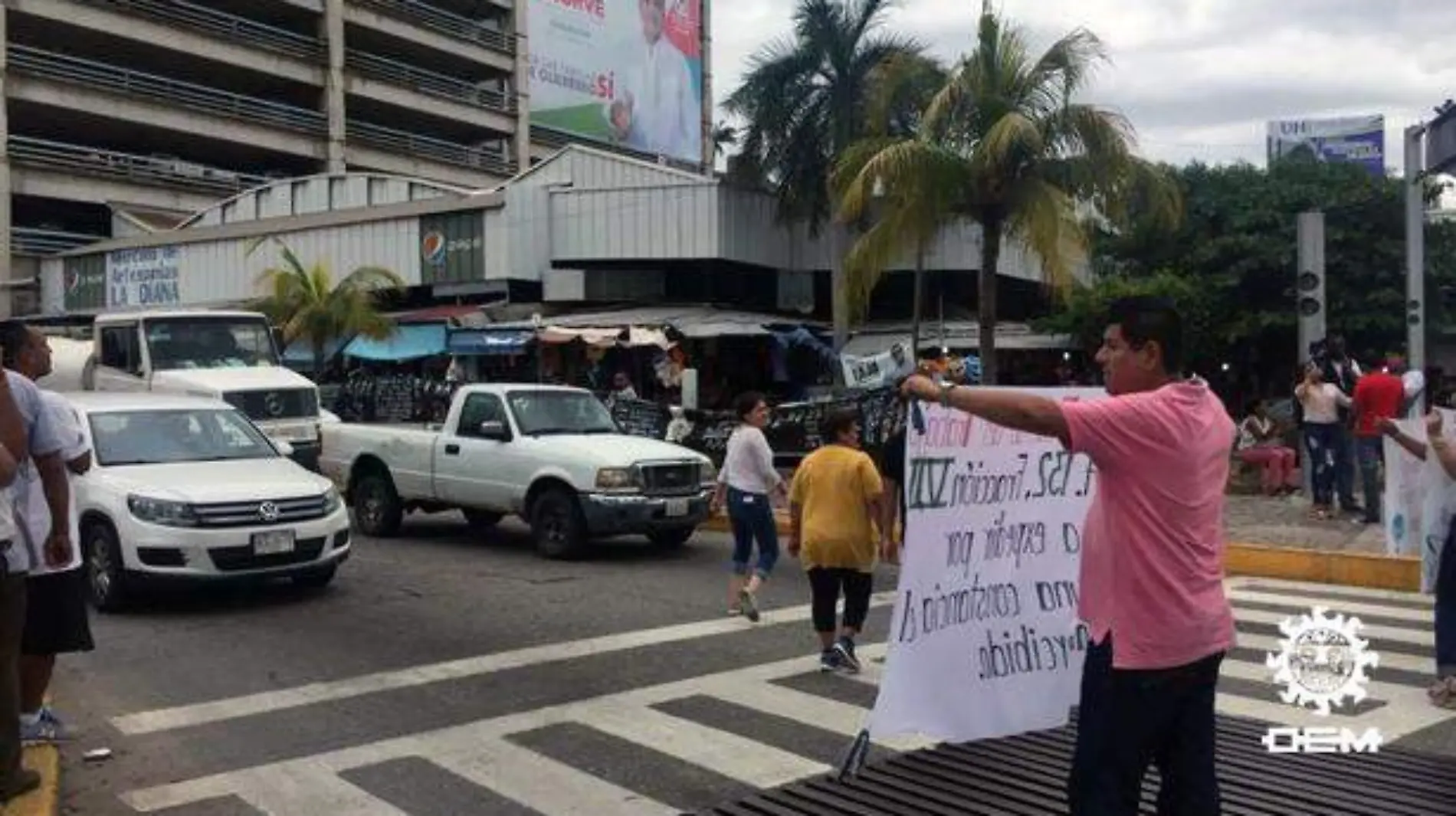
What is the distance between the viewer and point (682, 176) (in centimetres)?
3017

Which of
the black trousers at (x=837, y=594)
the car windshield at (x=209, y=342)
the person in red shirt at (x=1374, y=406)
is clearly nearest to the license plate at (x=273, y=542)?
the black trousers at (x=837, y=594)

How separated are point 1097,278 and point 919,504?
3099 cm

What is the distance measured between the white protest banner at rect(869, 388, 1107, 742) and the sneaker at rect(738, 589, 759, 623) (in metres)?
3.80

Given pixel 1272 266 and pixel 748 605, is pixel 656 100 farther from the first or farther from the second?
pixel 748 605

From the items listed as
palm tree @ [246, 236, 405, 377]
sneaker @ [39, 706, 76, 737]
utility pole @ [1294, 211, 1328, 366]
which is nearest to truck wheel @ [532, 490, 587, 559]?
sneaker @ [39, 706, 76, 737]

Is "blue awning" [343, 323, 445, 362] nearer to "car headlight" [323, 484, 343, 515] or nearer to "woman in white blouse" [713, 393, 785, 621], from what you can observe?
"car headlight" [323, 484, 343, 515]

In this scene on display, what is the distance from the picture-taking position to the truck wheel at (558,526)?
12375 mm

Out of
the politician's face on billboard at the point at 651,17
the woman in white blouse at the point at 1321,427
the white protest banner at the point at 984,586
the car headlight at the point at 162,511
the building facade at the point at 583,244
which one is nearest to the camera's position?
the white protest banner at the point at 984,586

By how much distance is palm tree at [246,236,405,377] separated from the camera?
27328 mm

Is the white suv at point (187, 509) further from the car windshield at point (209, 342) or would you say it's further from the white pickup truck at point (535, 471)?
the car windshield at point (209, 342)

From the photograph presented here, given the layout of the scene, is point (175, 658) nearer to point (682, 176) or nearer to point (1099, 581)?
point (1099, 581)

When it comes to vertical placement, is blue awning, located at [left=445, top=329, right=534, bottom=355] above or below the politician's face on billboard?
below

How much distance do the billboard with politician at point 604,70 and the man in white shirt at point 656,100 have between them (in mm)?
40

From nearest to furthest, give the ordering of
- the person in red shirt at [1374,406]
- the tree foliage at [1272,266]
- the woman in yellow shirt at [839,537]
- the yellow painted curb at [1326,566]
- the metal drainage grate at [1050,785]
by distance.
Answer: the metal drainage grate at [1050,785]
the woman in yellow shirt at [839,537]
the yellow painted curb at [1326,566]
the person in red shirt at [1374,406]
the tree foliage at [1272,266]
